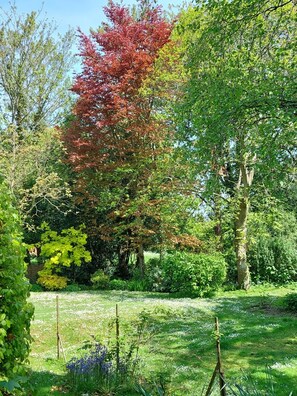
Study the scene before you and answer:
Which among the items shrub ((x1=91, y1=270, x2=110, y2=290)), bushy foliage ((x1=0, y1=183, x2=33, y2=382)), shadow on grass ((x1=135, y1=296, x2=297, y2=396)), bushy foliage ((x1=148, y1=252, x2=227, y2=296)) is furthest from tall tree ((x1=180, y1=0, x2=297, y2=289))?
shrub ((x1=91, y1=270, x2=110, y2=290))

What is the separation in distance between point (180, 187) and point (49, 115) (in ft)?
33.8

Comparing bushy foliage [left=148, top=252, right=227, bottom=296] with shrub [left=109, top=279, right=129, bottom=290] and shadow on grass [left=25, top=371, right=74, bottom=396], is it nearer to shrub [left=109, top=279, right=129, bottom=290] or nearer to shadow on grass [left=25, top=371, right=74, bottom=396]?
shrub [left=109, top=279, right=129, bottom=290]

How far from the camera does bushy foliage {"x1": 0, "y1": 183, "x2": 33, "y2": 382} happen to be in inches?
102

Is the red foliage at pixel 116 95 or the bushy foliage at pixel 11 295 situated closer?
the bushy foliage at pixel 11 295

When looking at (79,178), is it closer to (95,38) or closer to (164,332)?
(95,38)

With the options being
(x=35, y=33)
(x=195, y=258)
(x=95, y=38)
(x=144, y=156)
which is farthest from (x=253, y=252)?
(x=35, y=33)

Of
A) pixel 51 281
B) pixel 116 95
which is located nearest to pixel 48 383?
pixel 51 281

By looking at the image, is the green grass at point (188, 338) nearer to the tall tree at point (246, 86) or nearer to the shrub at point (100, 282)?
the tall tree at point (246, 86)

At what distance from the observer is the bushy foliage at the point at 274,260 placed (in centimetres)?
1569

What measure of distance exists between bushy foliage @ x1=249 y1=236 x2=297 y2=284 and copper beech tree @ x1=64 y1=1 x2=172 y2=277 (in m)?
4.42

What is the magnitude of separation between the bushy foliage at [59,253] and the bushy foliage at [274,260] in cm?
726

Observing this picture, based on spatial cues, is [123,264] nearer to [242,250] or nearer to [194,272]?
[194,272]

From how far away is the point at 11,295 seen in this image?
2.67 metres

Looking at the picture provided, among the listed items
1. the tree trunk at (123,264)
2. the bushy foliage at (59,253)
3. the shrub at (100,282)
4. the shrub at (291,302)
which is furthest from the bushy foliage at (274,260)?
the bushy foliage at (59,253)
